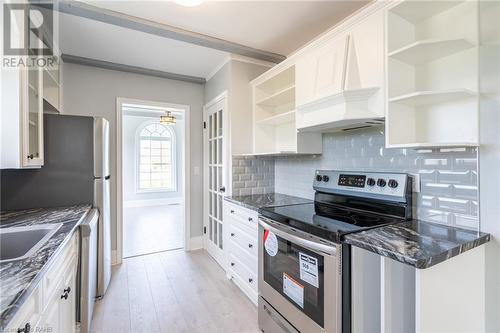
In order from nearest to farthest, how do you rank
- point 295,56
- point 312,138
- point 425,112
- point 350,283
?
point 350,283 → point 425,112 → point 295,56 → point 312,138

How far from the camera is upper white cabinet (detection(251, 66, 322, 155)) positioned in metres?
2.64

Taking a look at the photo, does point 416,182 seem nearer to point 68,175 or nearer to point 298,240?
point 298,240

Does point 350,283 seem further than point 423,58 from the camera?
No

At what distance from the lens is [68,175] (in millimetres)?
2148

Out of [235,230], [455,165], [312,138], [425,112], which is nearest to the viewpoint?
[455,165]

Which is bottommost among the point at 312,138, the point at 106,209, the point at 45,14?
the point at 106,209

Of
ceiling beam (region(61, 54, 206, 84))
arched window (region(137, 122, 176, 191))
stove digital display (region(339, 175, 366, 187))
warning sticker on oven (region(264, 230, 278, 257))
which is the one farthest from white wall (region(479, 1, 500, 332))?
arched window (region(137, 122, 176, 191))

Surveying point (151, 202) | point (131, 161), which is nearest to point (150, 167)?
point (131, 161)

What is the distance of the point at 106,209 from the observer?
2.42 m

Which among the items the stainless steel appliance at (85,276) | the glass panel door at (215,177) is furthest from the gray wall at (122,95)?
the stainless steel appliance at (85,276)

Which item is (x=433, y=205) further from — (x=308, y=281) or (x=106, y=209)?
(x=106, y=209)

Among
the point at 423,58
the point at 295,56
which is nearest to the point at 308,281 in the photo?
the point at 423,58

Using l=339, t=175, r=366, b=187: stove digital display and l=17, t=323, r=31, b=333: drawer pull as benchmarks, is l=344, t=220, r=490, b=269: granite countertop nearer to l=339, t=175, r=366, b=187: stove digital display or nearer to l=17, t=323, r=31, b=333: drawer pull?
l=339, t=175, r=366, b=187: stove digital display

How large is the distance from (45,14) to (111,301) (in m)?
2.60
